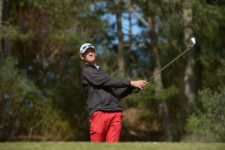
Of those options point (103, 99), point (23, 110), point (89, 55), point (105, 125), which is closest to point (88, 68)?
point (89, 55)

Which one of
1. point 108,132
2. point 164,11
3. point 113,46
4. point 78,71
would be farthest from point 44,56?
point 108,132

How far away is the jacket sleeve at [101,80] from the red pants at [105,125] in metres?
0.36

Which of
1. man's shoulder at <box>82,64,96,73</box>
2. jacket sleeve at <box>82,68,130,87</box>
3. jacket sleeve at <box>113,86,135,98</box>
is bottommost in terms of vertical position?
jacket sleeve at <box>113,86,135,98</box>

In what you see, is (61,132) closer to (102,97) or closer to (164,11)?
(164,11)

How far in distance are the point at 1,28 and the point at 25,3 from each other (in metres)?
3.70

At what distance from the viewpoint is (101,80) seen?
7082 mm

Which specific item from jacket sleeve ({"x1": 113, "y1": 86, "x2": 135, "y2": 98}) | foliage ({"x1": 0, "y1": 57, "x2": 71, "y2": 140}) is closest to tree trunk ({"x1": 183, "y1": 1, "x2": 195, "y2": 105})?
foliage ({"x1": 0, "y1": 57, "x2": 71, "y2": 140})

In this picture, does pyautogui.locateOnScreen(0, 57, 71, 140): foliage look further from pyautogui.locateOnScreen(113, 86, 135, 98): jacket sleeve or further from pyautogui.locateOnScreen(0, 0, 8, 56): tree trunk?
pyautogui.locateOnScreen(113, 86, 135, 98): jacket sleeve

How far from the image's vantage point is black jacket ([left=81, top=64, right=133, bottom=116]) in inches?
279

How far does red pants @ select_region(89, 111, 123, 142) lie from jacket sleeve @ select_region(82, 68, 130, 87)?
36 centimetres

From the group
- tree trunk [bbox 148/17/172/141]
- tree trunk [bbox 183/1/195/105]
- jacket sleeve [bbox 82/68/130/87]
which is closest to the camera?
jacket sleeve [bbox 82/68/130/87]

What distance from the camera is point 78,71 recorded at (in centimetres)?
2206

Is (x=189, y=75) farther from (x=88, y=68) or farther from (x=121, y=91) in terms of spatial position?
(x=88, y=68)

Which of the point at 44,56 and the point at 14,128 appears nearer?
the point at 14,128
